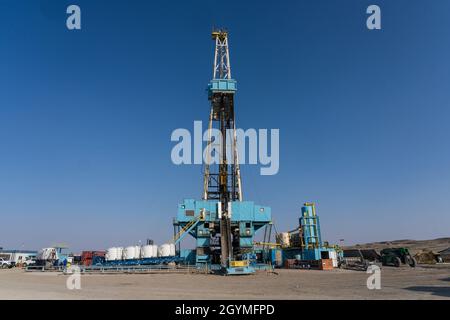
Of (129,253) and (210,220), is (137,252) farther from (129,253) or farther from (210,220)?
Result: (210,220)

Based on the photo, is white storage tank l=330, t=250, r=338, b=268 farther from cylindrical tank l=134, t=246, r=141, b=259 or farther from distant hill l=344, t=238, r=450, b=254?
distant hill l=344, t=238, r=450, b=254


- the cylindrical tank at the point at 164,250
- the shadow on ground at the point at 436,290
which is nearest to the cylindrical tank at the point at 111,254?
the cylindrical tank at the point at 164,250

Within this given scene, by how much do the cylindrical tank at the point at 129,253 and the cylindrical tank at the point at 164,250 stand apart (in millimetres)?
2781

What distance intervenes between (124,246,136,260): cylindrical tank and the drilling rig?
448 centimetres

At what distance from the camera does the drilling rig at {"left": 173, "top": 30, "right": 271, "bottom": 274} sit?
3472 cm

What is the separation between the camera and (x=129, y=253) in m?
35.8

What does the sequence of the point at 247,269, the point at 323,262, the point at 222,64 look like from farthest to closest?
the point at 222,64 < the point at 323,262 < the point at 247,269

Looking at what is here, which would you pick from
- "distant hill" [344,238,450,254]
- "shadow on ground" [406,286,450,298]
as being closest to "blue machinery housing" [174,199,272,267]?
"shadow on ground" [406,286,450,298]

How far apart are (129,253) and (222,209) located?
422 inches

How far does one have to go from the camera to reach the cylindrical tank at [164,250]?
115 ft
